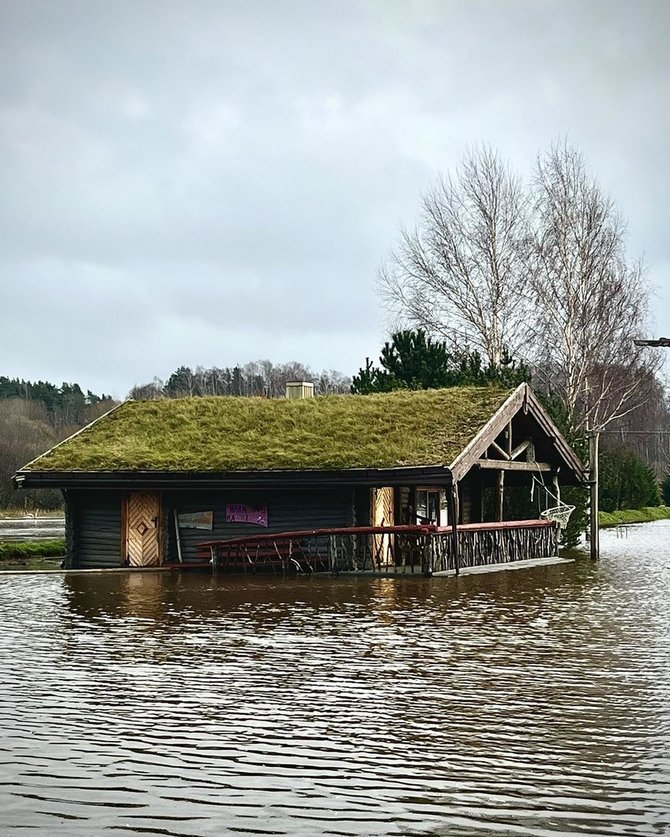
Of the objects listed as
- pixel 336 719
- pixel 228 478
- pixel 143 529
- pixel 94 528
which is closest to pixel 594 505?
pixel 228 478

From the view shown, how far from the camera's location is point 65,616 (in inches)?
722

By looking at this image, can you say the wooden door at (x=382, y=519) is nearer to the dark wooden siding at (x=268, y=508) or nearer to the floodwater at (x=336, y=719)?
the dark wooden siding at (x=268, y=508)

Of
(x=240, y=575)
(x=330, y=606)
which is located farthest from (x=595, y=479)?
(x=330, y=606)

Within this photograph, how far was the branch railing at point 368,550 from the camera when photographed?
25453 millimetres

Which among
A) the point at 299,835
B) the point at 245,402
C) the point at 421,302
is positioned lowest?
the point at 299,835

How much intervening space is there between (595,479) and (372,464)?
7.68 m

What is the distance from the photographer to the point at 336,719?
33.7 ft

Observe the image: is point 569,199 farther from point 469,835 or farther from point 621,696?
point 469,835

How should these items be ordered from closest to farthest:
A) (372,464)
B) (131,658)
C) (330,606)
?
(131,658) < (330,606) < (372,464)

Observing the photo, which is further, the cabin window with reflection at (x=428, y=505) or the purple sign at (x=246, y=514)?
the cabin window with reflection at (x=428, y=505)

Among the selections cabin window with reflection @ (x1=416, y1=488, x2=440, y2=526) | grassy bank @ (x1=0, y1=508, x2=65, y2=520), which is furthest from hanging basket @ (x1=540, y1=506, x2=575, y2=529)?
grassy bank @ (x1=0, y1=508, x2=65, y2=520)

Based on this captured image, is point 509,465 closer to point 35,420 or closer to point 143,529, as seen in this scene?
point 143,529

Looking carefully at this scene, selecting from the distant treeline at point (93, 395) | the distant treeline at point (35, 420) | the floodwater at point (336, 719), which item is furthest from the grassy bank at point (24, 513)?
the floodwater at point (336, 719)

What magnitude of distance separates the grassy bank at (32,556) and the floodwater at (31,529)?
25.3 ft
